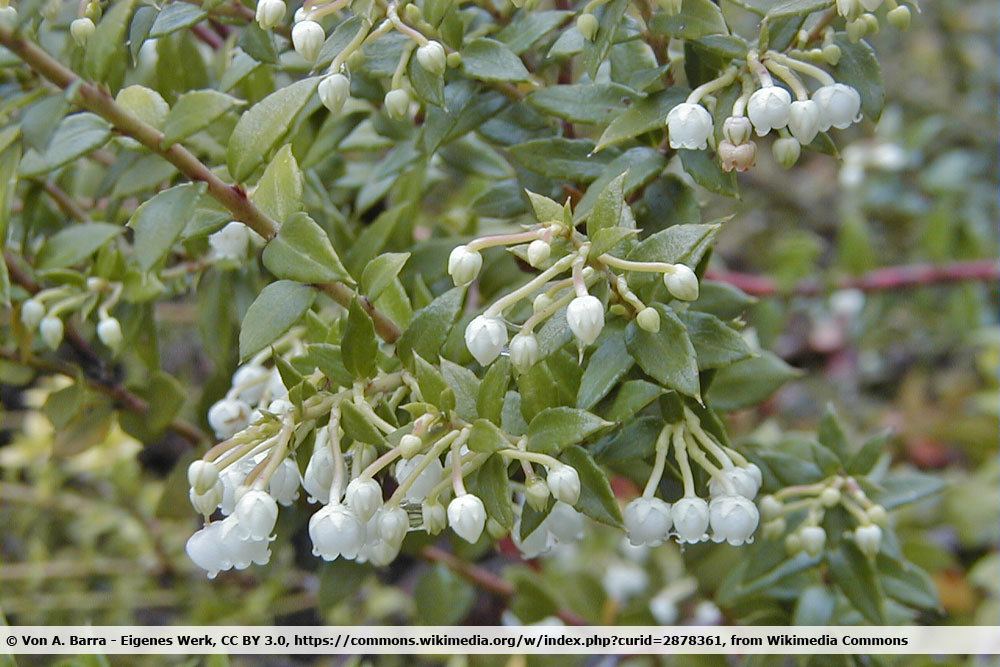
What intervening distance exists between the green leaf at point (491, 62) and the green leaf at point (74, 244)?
0.40 metres

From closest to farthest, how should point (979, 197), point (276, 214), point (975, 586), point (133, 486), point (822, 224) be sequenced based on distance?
point (276, 214) < point (133, 486) < point (975, 586) < point (979, 197) < point (822, 224)

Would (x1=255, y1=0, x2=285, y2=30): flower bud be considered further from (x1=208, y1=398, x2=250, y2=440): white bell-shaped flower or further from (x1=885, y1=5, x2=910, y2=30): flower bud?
(x1=885, y1=5, x2=910, y2=30): flower bud

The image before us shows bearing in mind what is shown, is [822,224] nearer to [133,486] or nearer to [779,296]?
[779,296]

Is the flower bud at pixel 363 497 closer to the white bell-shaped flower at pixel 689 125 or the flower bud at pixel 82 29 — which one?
the white bell-shaped flower at pixel 689 125

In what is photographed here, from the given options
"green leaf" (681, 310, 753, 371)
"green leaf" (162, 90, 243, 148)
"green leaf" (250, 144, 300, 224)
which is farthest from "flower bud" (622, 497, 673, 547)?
"green leaf" (162, 90, 243, 148)

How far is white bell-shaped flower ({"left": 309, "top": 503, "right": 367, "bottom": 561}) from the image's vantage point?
0.63m

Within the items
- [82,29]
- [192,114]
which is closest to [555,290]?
[192,114]

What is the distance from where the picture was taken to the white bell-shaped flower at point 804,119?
2.22 ft

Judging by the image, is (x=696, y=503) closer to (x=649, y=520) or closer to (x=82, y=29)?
(x=649, y=520)

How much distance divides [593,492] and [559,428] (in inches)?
3.1

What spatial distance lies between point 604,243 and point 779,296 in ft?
3.86

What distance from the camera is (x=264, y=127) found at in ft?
2.49

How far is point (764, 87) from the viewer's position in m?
0.68

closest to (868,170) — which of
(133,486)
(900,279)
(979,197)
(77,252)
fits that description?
(979,197)
